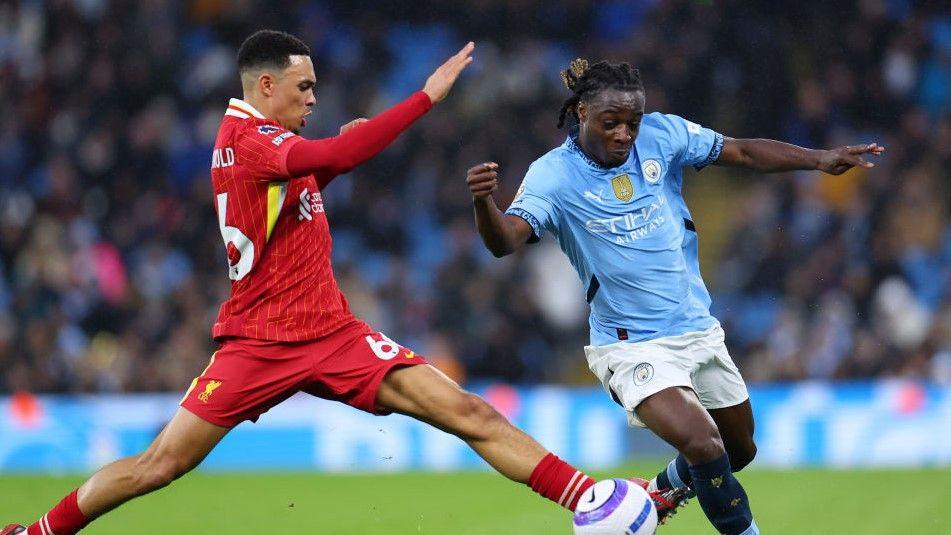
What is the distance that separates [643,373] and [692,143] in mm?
1275

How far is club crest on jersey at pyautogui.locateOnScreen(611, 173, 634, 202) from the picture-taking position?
6.87 meters

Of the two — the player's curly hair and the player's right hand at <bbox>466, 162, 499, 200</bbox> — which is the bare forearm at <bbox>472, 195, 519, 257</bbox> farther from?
the player's curly hair

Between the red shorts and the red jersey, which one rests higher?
the red jersey

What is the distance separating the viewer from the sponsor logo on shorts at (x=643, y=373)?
664 cm

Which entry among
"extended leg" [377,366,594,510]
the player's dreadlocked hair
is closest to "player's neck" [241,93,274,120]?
"extended leg" [377,366,594,510]

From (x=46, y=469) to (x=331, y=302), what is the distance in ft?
28.3

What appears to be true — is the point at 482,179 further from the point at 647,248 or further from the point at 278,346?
the point at 278,346

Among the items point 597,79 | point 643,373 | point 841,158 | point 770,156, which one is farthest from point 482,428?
point 841,158

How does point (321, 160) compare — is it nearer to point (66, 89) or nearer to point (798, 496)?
point (798, 496)

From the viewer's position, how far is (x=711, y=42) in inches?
685

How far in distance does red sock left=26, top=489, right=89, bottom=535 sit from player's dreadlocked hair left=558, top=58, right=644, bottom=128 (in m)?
2.95

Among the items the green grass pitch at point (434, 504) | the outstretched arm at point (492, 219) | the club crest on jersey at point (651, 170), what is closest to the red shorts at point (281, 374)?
the outstretched arm at point (492, 219)

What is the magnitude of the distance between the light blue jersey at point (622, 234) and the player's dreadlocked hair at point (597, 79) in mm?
274

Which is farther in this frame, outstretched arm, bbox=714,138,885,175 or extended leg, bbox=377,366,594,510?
outstretched arm, bbox=714,138,885,175
